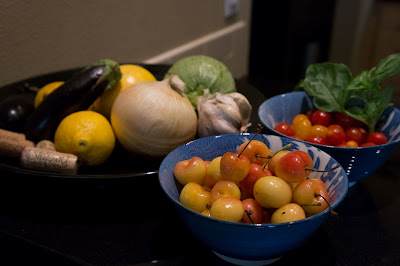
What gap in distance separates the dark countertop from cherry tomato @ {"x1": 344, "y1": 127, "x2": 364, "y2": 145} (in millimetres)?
119

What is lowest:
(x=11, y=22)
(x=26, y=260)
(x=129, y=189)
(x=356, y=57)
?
(x=356, y=57)

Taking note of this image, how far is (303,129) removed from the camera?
0.69m

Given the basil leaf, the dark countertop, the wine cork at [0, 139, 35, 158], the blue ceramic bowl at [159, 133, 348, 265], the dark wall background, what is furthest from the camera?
the dark wall background

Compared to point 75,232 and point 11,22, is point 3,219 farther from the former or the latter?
point 11,22

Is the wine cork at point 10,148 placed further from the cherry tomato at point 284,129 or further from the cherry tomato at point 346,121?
the cherry tomato at point 346,121

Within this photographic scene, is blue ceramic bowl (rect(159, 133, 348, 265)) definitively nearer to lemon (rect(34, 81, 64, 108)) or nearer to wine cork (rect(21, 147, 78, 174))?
wine cork (rect(21, 147, 78, 174))

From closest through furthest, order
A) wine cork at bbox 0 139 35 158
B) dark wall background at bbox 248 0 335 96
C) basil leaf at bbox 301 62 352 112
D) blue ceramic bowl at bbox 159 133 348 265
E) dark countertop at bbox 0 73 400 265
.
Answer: blue ceramic bowl at bbox 159 133 348 265 < dark countertop at bbox 0 73 400 265 < wine cork at bbox 0 139 35 158 < basil leaf at bbox 301 62 352 112 < dark wall background at bbox 248 0 335 96

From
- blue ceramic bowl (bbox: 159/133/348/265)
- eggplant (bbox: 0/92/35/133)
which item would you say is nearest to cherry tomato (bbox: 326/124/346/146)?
blue ceramic bowl (bbox: 159/133/348/265)

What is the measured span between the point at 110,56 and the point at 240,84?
456mm

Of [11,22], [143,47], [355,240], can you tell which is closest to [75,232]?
[355,240]

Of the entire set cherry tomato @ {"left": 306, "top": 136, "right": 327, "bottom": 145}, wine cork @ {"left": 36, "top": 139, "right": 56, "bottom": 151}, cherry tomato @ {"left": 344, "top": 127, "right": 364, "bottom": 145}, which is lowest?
wine cork @ {"left": 36, "top": 139, "right": 56, "bottom": 151}

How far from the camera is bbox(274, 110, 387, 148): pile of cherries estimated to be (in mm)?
661

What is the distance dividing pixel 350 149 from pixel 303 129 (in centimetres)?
11

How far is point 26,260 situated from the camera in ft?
1.88
